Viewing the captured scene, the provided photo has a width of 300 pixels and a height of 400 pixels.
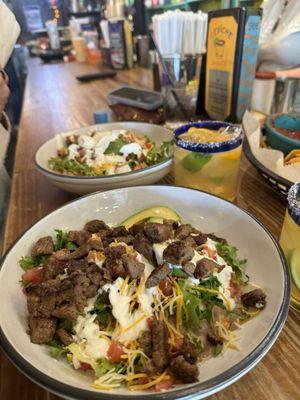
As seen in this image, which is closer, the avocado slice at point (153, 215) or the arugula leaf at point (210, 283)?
the arugula leaf at point (210, 283)

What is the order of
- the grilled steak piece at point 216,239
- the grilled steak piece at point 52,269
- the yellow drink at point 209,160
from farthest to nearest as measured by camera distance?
the yellow drink at point 209,160 < the grilled steak piece at point 216,239 < the grilled steak piece at point 52,269

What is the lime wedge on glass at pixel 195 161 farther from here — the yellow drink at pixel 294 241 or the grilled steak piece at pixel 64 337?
the grilled steak piece at pixel 64 337

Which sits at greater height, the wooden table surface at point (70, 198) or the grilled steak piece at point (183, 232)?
the grilled steak piece at point (183, 232)

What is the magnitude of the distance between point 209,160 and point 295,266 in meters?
0.41

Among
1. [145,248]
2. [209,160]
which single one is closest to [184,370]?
[145,248]

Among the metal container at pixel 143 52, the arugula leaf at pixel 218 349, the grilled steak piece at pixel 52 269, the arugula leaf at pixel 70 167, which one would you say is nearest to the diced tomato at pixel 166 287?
the arugula leaf at pixel 218 349

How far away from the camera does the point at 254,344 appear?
51cm

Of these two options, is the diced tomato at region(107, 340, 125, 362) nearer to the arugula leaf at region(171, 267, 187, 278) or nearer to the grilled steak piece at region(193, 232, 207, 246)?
the arugula leaf at region(171, 267, 187, 278)

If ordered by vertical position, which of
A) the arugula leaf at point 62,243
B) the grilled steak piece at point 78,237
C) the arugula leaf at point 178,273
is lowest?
the arugula leaf at point 62,243

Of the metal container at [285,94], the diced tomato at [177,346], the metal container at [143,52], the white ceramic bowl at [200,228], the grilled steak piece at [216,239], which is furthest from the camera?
the metal container at [143,52]

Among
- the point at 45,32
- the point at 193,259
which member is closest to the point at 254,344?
the point at 193,259

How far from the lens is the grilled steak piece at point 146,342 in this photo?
0.56 m

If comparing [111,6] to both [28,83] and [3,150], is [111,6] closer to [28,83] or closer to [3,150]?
[28,83]

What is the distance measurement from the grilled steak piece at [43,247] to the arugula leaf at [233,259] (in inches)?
15.9
